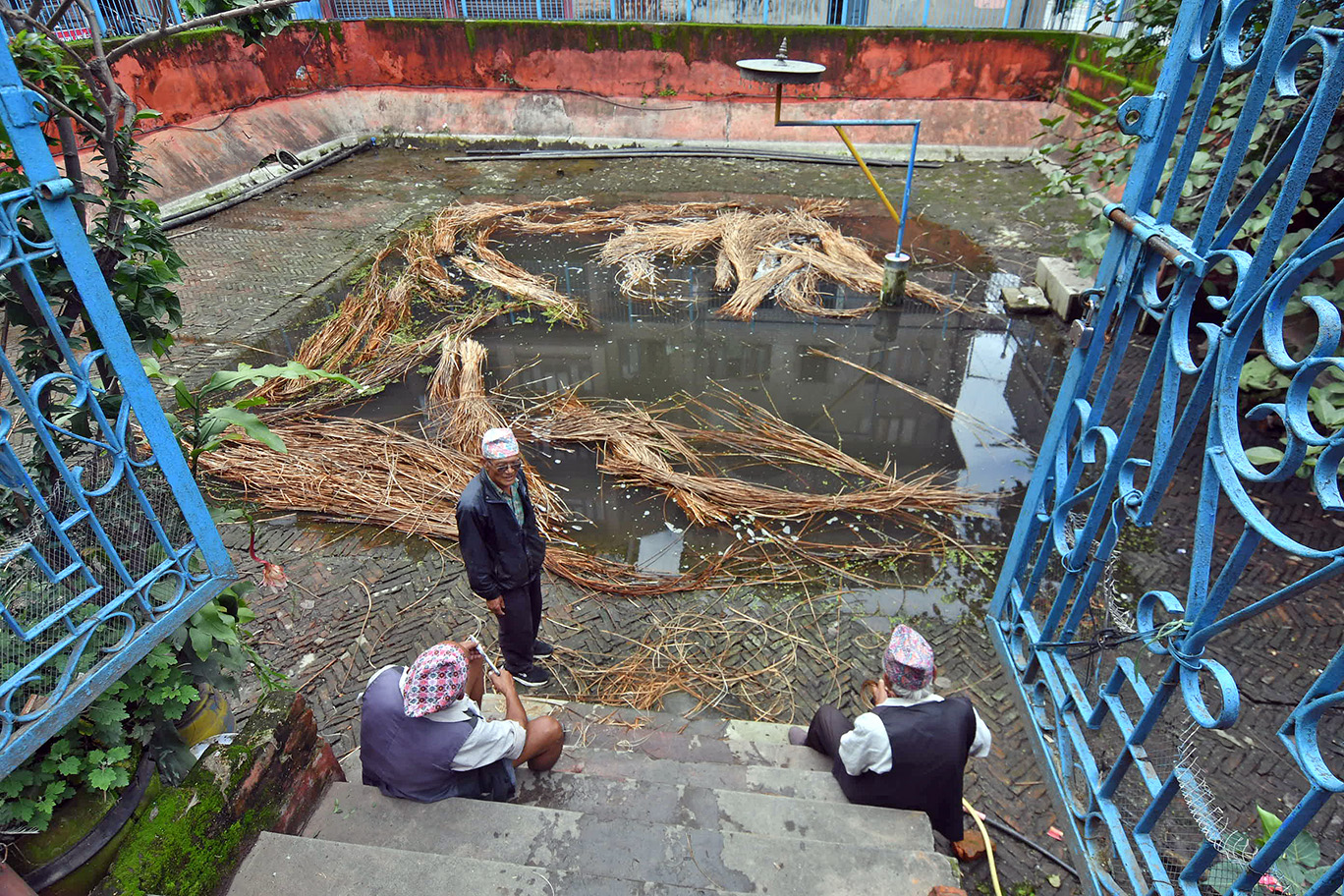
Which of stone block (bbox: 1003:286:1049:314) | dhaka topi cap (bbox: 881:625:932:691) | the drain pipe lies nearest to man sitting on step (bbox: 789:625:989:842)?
dhaka topi cap (bbox: 881:625:932:691)

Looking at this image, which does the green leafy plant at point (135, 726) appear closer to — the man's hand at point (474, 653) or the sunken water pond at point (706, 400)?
the man's hand at point (474, 653)

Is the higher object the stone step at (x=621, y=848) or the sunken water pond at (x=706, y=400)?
the stone step at (x=621, y=848)

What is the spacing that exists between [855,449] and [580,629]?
269 centimetres

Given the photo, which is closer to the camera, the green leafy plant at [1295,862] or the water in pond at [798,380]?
the green leafy plant at [1295,862]

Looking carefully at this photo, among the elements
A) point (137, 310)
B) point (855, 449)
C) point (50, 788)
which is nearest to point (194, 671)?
point (50, 788)

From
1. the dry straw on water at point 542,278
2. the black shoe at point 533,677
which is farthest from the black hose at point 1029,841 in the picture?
the dry straw on water at point 542,278

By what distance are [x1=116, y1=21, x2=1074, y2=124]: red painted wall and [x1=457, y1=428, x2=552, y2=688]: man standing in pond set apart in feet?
40.3

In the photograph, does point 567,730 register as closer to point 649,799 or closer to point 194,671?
point 649,799

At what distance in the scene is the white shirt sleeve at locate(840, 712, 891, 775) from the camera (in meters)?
2.63

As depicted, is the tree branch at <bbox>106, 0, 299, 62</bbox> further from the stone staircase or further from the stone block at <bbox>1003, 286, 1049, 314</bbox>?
the stone block at <bbox>1003, 286, 1049, 314</bbox>

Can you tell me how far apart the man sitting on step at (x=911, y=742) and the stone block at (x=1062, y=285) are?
5.86 metres

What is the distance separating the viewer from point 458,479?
520 cm

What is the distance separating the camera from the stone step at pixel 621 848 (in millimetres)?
2324

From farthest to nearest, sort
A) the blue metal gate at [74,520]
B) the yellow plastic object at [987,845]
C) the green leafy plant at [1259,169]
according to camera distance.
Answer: the green leafy plant at [1259,169], the yellow plastic object at [987,845], the blue metal gate at [74,520]
